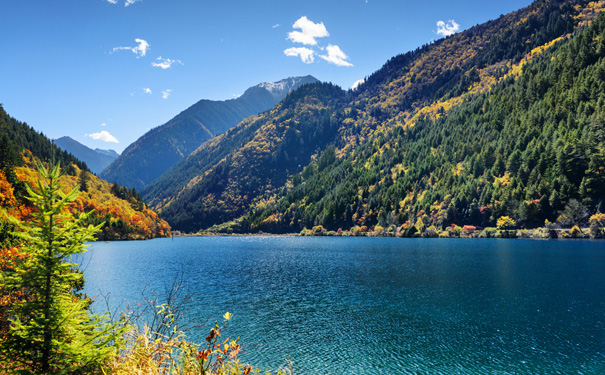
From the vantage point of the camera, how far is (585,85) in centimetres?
17050

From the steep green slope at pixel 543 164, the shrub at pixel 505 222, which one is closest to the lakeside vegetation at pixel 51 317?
the steep green slope at pixel 543 164

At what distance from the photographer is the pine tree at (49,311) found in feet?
31.6

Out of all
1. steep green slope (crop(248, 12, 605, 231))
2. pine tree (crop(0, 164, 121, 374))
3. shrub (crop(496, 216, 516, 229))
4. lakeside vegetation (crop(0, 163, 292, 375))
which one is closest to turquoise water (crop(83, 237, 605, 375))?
lakeside vegetation (crop(0, 163, 292, 375))

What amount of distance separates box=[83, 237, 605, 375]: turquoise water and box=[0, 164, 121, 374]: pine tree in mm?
18418

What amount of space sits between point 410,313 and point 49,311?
120 ft

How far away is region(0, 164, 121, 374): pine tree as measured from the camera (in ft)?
31.6

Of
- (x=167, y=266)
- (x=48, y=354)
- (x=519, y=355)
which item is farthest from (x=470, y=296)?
(x=167, y=266)

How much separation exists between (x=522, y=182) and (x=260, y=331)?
16068cm

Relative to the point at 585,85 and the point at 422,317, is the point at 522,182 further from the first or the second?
the point at 422,317

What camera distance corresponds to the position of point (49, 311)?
978 cm

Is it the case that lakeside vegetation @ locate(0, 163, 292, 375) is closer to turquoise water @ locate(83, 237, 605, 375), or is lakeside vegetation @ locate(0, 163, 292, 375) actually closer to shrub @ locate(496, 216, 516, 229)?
turquoise water @ locate(83, 237, 605, 375)

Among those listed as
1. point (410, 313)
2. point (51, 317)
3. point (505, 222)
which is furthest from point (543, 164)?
point (51, 317)

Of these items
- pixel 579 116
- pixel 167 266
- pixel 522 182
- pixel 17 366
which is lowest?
pixel 167 266

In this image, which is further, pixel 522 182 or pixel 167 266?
pixel 522 182
